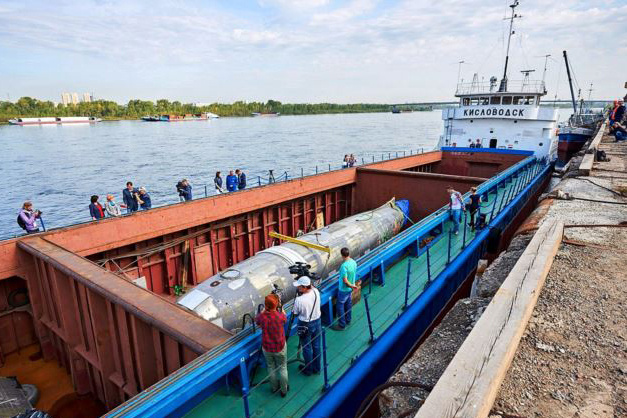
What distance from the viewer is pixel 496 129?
26188 mm

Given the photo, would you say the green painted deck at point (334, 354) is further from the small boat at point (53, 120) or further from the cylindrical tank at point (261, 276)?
the small boat at point (53, 120)

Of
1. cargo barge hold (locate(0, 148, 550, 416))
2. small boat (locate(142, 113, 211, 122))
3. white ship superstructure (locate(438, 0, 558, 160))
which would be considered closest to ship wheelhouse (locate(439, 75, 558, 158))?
white ship superstructure (locate(438, 0, 558, 160))

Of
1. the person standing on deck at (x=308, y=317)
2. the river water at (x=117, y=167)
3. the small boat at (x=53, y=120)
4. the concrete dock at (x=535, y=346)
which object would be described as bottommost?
the river water at (x=117, y=167)

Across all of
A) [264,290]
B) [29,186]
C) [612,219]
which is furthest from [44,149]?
[612,219]

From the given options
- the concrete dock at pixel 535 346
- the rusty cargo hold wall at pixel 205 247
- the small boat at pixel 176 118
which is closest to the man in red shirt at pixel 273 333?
the concrete dock at pixel 535 346

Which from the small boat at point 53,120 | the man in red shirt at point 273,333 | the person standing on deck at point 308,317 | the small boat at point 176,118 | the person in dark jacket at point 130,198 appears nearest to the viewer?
the man in red shirt at point 273,333

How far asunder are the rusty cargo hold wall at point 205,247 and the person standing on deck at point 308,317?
19.6 ft

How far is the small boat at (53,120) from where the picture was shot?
128 meters

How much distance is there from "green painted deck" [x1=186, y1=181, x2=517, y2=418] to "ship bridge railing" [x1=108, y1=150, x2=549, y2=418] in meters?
0.01

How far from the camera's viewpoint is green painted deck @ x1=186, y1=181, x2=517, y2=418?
561cm

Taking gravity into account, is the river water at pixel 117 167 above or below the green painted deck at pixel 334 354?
below

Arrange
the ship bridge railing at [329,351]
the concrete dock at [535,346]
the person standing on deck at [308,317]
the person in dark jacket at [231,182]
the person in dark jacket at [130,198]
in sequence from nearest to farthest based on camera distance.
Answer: the concrete dock at [535,346] → the ship bridge railing at [329,351] → the person standing on deck at [308,317] → the person in dark jacket at [130,198] → the person in dark jacket at [231,182]

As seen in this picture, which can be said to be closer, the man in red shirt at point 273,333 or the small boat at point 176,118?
the man in red shirt at point 273,333

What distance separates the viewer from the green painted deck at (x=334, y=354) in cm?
561
